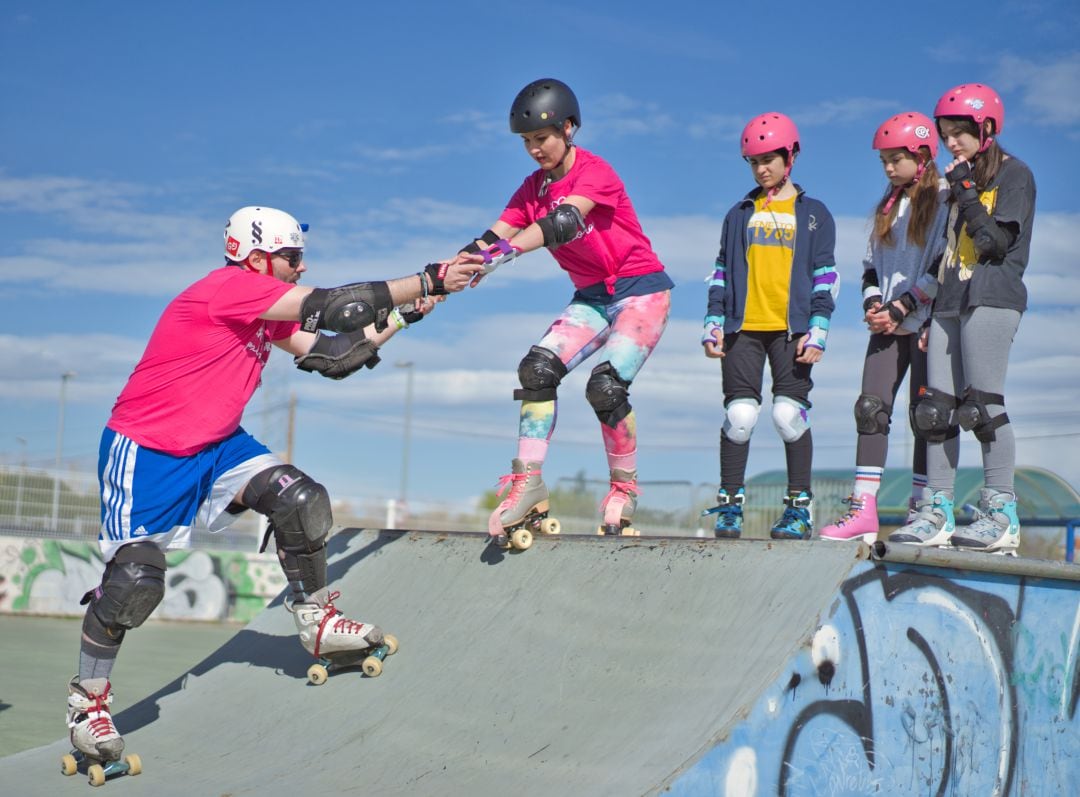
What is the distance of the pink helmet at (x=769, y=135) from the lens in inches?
207

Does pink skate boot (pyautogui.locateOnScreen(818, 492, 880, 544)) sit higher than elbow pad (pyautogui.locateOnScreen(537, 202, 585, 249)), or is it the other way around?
elbow pad (pyautogui.locateOnScreen(537, 202, 585, 249))

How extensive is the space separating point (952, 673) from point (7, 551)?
13.2 metres

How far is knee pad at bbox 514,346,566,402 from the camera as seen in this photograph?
4973 millimetres

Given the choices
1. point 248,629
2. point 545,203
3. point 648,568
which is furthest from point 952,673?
point 248,629

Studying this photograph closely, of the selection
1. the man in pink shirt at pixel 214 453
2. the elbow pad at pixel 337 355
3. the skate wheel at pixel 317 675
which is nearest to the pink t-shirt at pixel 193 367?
the man in pink shirt at pixel 214 453

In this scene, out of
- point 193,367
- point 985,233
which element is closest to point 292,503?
point 193,367

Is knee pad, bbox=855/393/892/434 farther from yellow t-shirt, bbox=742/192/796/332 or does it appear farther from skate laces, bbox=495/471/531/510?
skate laces, bbox=495/471/531/510

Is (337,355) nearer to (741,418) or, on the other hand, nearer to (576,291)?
(576,291)

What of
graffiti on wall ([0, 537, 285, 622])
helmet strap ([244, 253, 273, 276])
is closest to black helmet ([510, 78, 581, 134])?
helmet strap ([244, 253, 273, 276])

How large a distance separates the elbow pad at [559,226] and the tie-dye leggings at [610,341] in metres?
0.53

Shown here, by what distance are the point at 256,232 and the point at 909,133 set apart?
3173 millimetres

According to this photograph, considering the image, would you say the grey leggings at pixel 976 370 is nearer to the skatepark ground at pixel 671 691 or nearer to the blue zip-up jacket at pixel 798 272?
the blue zip-up jacket at pixel 798 272

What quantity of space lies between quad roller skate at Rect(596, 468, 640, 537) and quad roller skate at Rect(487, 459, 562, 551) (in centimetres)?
44

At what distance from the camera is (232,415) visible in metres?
4.56
